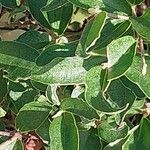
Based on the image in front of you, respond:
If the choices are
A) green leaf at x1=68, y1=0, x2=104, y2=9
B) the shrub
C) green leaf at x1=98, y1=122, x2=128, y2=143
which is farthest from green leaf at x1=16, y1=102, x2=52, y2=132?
green leaf at x1=68, y1=0, x2=104, y2=9

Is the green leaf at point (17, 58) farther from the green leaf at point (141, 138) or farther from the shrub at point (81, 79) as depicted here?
the green leaf at point (141, 138)

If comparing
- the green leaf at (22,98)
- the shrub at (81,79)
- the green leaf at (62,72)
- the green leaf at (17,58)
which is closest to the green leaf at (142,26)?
the shrub at (81,79)

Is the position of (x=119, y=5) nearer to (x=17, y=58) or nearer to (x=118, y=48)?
(x=118, y=48)

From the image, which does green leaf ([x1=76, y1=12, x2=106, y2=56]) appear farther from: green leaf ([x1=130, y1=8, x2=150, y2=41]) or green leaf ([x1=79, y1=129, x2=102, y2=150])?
green leaf ([x1=79, y1=129, x2=102, y2=150])

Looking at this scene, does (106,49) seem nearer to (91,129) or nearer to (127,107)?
(127,107)

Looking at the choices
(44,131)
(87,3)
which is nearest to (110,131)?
(44,131)

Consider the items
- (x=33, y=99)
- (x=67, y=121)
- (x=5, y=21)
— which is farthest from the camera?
(x=5, y=21)

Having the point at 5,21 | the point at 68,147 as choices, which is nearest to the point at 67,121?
the point at 68,147
